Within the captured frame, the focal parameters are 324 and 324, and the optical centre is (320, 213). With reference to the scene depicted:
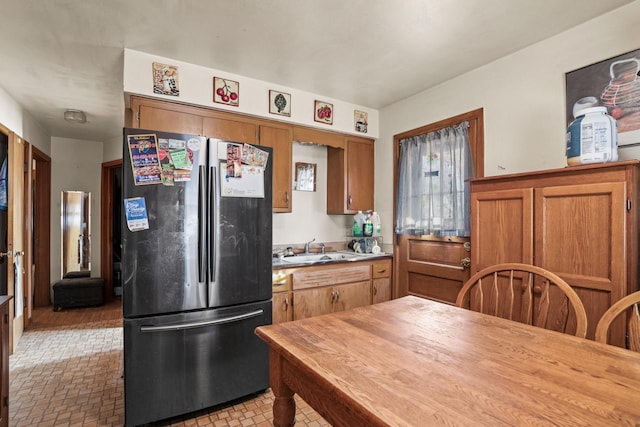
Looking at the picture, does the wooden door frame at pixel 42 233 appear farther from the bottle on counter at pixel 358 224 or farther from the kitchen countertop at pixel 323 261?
the bottle on counter at pixel 358 224

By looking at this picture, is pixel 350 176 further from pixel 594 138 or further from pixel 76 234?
pixel 76 234

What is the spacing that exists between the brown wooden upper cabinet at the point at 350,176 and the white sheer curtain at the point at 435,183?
413 millimetres

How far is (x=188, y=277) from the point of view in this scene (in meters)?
1.95

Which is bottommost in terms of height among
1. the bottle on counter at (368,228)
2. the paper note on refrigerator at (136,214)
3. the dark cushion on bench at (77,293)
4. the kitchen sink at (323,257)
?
the dark cushion on bench at (77,293)

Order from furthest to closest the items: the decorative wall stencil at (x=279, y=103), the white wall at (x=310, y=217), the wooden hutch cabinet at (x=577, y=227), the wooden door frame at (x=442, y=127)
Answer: the white wall at (x=310, y=217)
the decorative wall stencil at (x=279, y=103)
the wooden door frame at (x=442, y=127)
the wooden hutch cabinet at (x=577, y=227)

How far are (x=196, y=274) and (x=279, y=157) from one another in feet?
→ 4.79

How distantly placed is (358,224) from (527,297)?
1929mm

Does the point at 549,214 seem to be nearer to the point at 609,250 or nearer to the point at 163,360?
the point at 609,250

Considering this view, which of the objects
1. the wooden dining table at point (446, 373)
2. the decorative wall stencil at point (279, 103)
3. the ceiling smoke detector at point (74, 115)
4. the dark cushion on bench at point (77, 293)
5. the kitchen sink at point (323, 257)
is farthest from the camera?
the dark cushion on bench at point (77, 293)

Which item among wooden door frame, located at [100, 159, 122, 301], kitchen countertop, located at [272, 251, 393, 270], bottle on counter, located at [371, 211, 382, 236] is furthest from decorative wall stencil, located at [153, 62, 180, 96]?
wooden door frame, located at [100, 159, 122, 301]

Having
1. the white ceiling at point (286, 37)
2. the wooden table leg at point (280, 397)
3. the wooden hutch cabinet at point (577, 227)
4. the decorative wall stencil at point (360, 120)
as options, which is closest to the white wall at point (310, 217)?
the decorative wall stencil at point (360, 120)

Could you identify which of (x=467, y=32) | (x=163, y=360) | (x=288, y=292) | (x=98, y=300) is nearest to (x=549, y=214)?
(x=467, y=32)

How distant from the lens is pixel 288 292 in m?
2.72

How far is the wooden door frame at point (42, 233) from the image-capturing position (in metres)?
4.43
